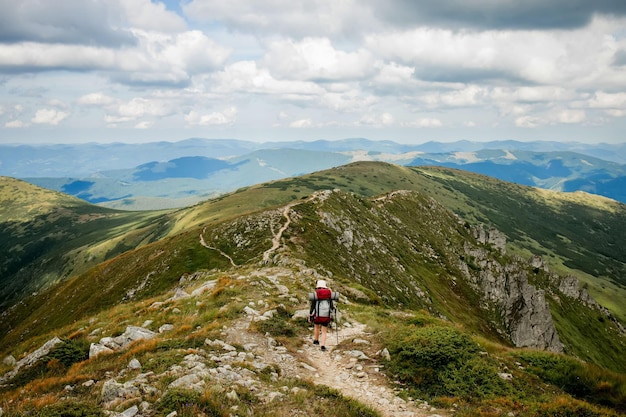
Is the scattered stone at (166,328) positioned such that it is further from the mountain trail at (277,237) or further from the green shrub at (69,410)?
the mountain trail at (277,237)

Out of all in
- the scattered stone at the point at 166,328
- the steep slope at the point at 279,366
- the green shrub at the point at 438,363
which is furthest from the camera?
the scattered stone at the point at 166,328

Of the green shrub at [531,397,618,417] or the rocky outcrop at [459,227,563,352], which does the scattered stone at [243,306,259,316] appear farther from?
the rocky outcrop at [459,227,563,352]

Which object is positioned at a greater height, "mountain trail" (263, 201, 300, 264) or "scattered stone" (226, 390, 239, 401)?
"scattered stone" (226, 390, 239, 401)

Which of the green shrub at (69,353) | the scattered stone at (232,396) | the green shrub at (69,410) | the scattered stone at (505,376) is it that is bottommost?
the green shrub at (69,353)

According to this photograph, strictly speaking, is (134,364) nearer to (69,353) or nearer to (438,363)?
(69,353)

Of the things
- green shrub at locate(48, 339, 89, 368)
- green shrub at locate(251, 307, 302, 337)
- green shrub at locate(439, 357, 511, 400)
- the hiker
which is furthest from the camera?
green shrub at locate(251, 307, 302, 337)

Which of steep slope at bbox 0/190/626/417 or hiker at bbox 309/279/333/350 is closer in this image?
steep slope at bbox 0/190/626/417

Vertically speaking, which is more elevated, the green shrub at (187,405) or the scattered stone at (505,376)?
the green shrub at (187,405)

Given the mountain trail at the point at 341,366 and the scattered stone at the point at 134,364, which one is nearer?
the mountain trail at the point at 341,366

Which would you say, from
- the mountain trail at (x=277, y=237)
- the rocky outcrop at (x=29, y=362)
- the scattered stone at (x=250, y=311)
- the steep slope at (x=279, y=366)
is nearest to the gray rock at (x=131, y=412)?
the steep slope at (x=279, y=366)

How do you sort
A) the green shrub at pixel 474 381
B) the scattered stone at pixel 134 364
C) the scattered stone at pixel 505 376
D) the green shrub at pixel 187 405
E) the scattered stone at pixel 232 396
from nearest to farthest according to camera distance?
the green shrub at pixel 187 405 < the scattered stone at pixel 232 396 < the green shrub at pixel 474 381 < the scattered stone at pixel 134 364 < the scattered stone at pixel 505 376

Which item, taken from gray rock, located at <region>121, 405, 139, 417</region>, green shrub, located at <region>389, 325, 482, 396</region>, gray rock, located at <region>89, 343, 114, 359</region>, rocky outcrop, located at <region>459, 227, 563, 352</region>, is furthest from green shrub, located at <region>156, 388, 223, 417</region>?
rocky outcrop, located at <region>459, 227, 563, 352</region>

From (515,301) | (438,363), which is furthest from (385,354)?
(515,301)

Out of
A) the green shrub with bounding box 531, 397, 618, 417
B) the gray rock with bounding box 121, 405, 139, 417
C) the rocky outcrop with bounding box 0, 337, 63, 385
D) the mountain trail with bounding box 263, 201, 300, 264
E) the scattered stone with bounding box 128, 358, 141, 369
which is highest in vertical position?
the gray rock with bounding box 121, 405, 139, 417
